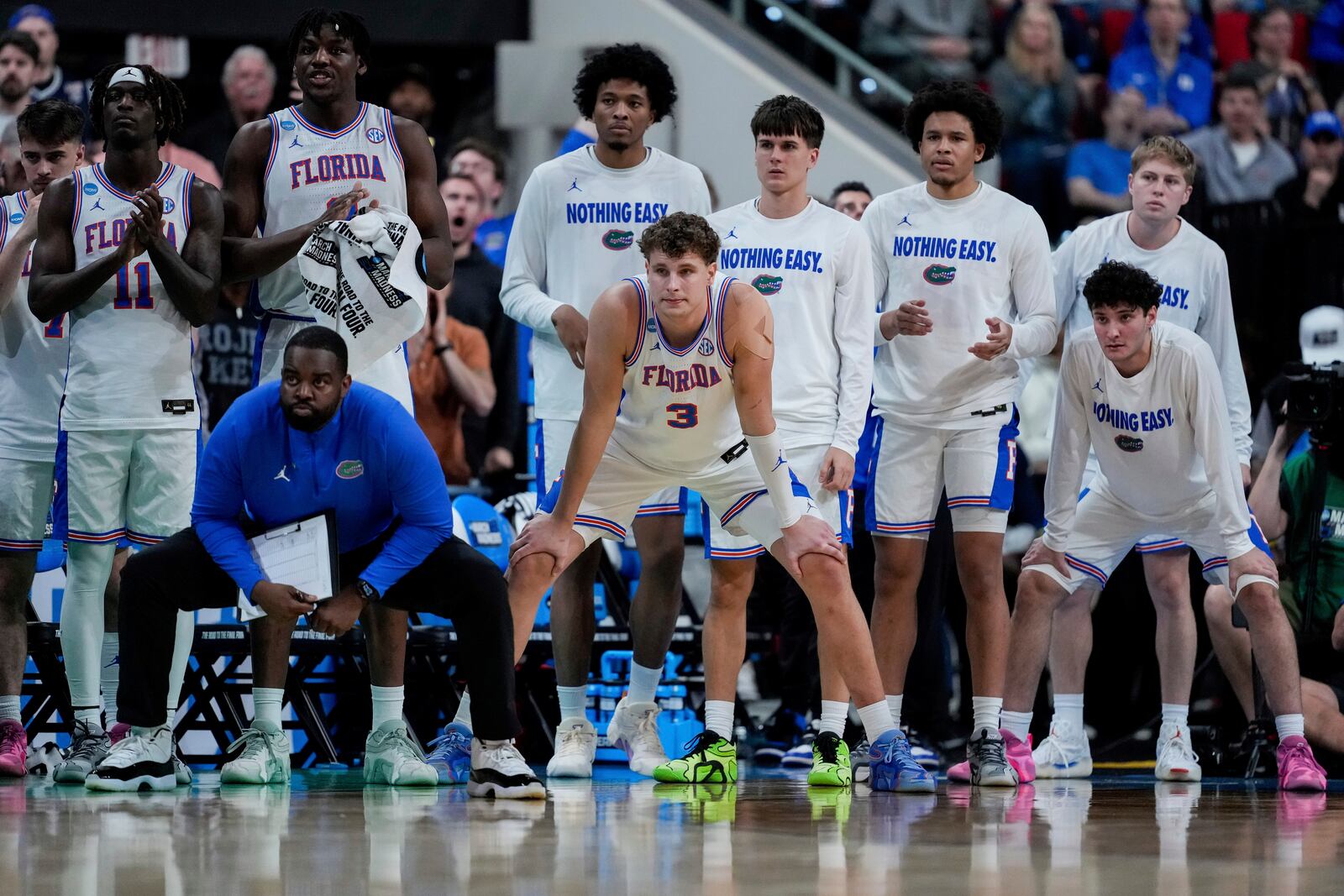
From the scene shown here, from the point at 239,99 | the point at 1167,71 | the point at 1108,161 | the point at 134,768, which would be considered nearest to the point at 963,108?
the point at 134,768

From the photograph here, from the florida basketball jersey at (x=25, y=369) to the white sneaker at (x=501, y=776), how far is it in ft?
6.61

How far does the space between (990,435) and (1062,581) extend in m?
0.74

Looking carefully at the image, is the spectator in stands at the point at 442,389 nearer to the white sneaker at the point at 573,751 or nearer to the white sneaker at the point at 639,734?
the white sneaker at the point at 639,734

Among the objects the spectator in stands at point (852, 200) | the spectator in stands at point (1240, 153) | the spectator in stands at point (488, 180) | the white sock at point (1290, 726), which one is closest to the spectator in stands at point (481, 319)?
the spectator in stands at point (488, 180)

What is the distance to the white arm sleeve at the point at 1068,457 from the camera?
665 centimetres

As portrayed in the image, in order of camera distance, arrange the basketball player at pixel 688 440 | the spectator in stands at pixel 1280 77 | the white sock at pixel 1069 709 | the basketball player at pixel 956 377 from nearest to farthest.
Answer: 1. the basketball player at pixel 688 440
2. the basketball player at pixel 956 377
3. the white sock at pixel 1069 709
4. the spectator in stands at pixel 1280 77

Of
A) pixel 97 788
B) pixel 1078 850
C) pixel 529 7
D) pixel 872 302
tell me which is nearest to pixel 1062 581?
pixel 872 302

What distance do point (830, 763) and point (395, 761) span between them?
141 cm

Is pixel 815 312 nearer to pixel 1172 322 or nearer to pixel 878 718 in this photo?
pixel 878 718

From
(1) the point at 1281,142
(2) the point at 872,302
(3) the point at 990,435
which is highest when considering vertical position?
(1) the point at 1281,142

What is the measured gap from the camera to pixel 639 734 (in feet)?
21.0

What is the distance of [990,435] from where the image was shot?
636 cm

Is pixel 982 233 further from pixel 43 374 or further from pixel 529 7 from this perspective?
pixel 529 7

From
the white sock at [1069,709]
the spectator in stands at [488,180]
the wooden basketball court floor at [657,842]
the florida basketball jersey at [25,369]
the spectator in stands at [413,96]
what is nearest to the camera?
the wooden basketball court floor at [657,842]
